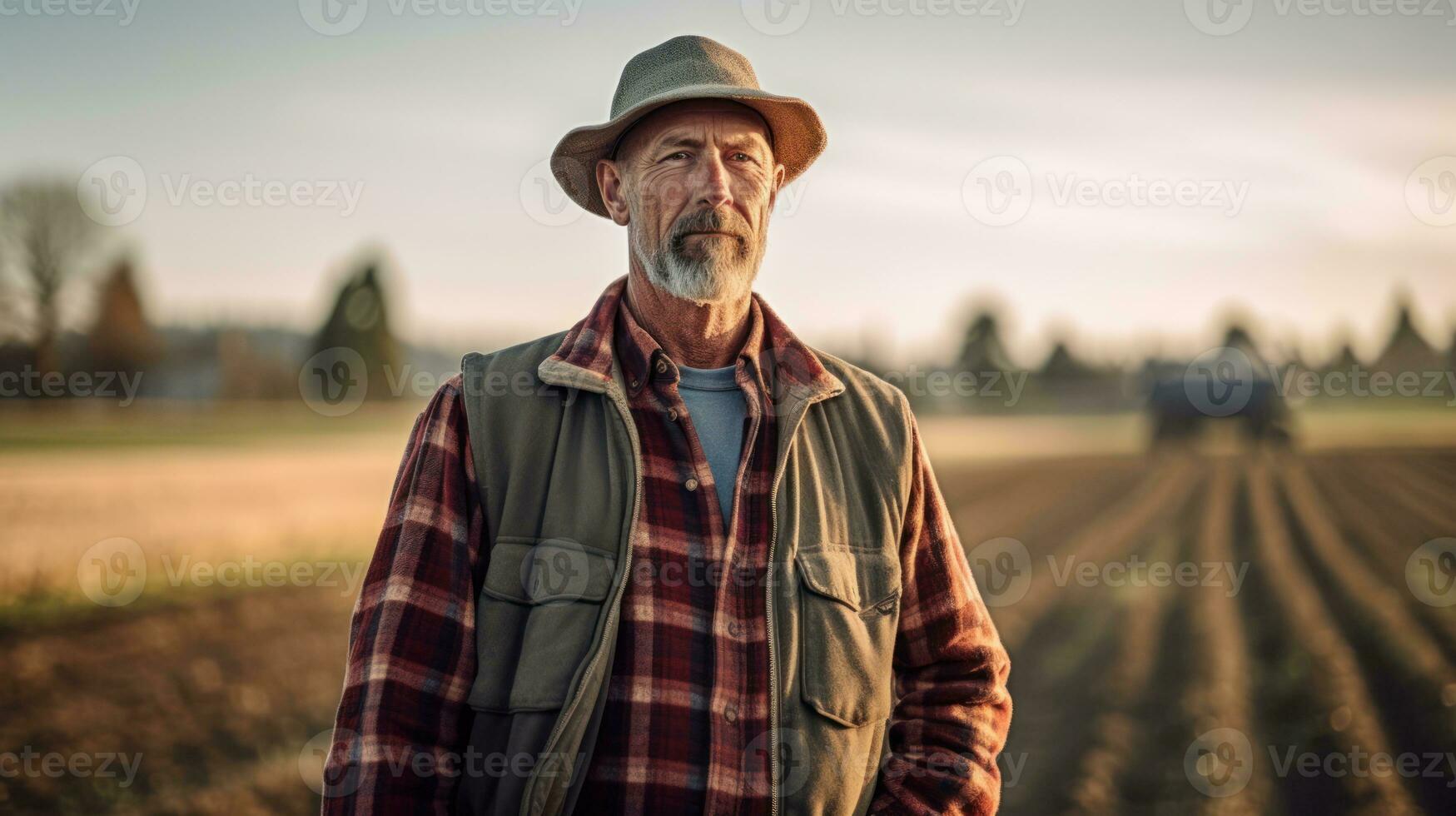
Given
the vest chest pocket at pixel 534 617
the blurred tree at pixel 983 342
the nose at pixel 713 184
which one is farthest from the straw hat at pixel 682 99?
the blurred tree at pixel 983 342

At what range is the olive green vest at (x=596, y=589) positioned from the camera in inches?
91.5

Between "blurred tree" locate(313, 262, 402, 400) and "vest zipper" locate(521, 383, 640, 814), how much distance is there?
135 feet

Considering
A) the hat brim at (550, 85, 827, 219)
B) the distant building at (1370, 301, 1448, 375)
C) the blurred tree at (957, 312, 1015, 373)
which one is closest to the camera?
the hat brim at (550, 85, 827, 219)

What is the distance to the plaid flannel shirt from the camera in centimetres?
233

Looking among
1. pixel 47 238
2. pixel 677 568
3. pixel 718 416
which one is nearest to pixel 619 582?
pixel 677 568

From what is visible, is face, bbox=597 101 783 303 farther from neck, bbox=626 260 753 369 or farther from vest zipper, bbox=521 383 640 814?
vest zipper, bbox=521 383 640 814

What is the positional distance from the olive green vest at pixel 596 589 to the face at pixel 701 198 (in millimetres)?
349

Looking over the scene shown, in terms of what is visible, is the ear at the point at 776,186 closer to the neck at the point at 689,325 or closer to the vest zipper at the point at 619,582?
the neck at the point at 689,325

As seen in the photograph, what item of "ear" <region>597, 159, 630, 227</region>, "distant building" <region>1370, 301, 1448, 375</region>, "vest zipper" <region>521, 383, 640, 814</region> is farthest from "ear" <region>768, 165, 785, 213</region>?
"distant building" <region>1370, 301, 1448, 375</region>

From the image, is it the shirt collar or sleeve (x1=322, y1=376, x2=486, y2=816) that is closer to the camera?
sleeve (x1=322, y1=376, x2=486, y2=816)

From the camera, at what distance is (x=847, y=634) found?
101 inches

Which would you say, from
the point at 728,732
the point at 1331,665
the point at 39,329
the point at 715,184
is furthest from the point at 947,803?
the point at 39,329

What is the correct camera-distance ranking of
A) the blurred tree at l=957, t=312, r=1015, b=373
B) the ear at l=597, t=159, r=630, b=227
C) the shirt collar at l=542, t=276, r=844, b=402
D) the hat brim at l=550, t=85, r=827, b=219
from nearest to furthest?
the shirt collar at l=542, t=276, r=844, b=402 → the hat brim at l=550, t=85, r=827, b=219 → the ear at l=597, t=159, r=630, b=227 → the blurred tree at l=957, t=312, r=1015, b=373

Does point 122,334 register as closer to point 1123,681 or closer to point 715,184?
point 1123,681
